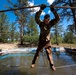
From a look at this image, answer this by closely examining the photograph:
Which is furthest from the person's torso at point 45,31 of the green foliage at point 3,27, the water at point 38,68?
the green foliage at point 3,27

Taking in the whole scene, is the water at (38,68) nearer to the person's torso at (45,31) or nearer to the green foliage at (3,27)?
the person's torso at (45,31)

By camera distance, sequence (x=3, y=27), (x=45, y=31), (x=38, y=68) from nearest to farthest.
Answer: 1. (x=45, y=31)
2. (x=38, y=68)
3. (x=3, y=27)

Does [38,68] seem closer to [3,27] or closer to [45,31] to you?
[45,31]

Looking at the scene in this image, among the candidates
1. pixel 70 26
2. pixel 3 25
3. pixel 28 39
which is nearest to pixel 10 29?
pixel 3 25

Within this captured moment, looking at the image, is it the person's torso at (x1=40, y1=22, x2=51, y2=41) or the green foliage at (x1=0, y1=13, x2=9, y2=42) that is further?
the green foliage at (x1=0, y1=13, x2=9, y2=42)

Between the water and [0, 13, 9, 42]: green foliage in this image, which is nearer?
the water

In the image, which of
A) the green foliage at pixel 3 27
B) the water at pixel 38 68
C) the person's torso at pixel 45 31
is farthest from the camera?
the green foliage at pixel 3 27

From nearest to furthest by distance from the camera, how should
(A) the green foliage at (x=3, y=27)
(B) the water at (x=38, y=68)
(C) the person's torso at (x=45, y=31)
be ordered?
(C) the person's torso at (x=45, y=31) → (B) the water at (x=38, y=68) → (A) the green foliage at (x=3, y=27)

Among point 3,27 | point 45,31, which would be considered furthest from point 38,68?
point 3,27

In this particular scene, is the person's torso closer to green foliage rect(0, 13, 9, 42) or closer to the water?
the water

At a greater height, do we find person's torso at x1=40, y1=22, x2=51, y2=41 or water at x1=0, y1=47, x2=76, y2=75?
person's torso at x1=40, y1=22, x2=51, y2=41

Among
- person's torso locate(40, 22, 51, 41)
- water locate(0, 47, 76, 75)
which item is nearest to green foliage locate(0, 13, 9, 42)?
water locate(0, 47, 76, 75)

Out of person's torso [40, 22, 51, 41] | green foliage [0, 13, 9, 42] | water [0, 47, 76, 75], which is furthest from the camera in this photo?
green foliage [0, 13, 9, 42]

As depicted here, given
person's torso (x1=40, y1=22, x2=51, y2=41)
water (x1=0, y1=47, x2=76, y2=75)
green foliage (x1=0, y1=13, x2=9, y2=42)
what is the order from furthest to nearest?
green foliage (x1=0, y1=13, x2=9, y2=42) < water (x1=0, y1=47, x2=76, y2=75) < person's torso (x1=40, y1=22, x2=51, y2=41)
